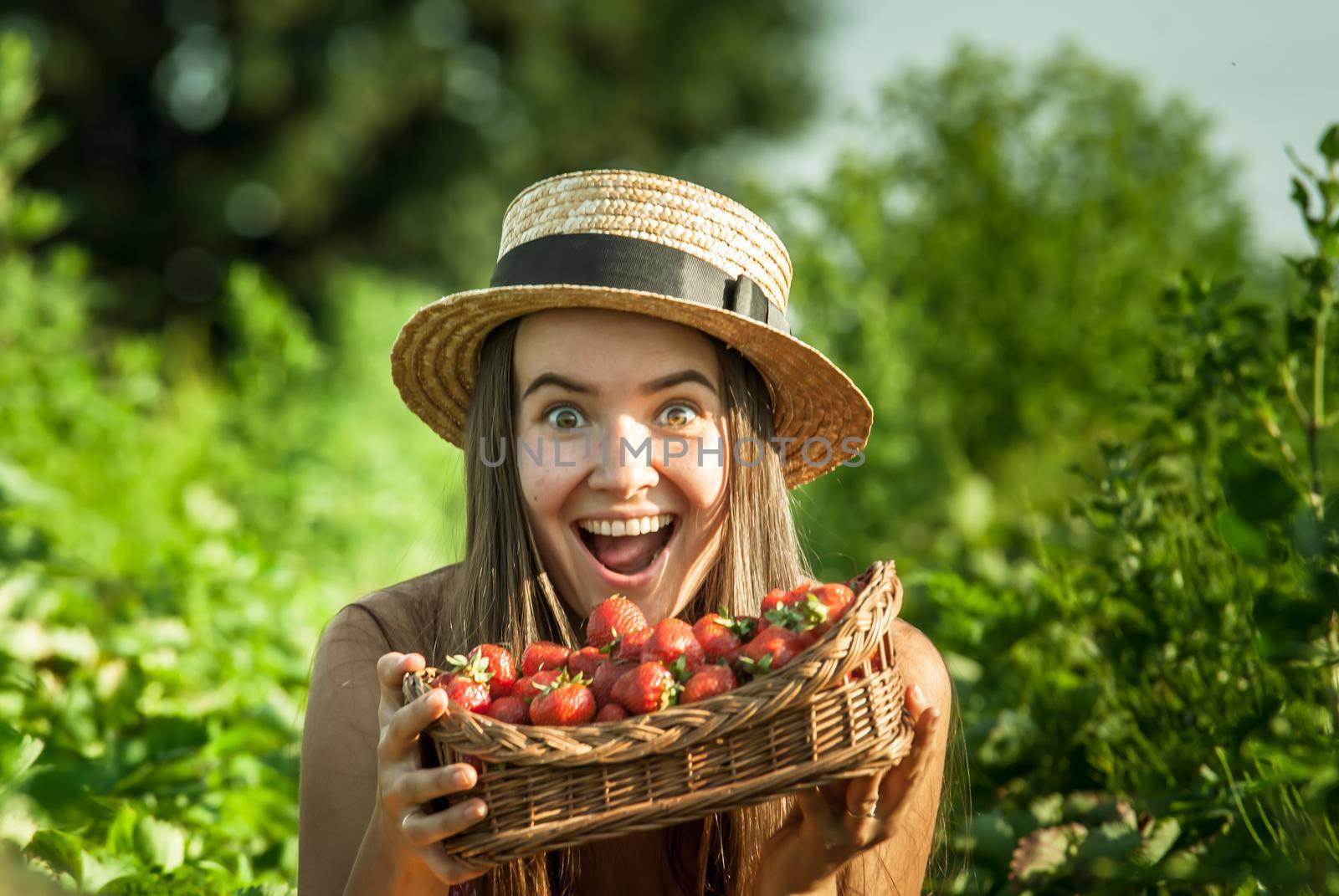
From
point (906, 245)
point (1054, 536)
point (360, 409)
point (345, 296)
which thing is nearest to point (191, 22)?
point (345, 296)

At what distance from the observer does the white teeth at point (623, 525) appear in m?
2.14

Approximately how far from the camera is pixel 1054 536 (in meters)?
4.33

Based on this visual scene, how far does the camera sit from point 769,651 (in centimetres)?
169

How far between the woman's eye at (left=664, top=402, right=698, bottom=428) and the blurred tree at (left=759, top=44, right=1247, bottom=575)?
2.92 m

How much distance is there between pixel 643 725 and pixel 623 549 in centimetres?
65

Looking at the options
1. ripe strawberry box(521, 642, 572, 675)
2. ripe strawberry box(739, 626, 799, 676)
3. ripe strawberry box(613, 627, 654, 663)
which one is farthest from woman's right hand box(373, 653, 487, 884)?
ripe strawberry box(739, 626, 799, 676)

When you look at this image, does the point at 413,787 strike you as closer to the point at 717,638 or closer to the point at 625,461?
the point at 717,638

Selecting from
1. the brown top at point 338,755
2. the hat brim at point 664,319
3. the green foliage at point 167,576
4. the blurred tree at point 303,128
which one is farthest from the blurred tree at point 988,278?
the blurred tree at point 303,128

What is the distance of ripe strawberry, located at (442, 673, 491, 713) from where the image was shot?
1692 millimetres

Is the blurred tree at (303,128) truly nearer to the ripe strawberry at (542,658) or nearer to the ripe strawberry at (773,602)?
the ripe strawberry at (542,658)

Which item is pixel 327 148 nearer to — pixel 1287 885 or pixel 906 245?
pixel 906 245

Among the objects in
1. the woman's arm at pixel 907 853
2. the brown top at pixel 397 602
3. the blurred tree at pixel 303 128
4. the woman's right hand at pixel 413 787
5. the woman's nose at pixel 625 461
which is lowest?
the woman's arm at pixel 907 853

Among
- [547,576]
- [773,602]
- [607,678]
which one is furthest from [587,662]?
[547,576]

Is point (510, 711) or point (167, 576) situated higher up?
point (167, 576)
